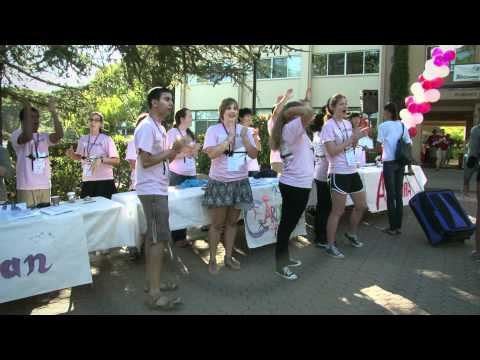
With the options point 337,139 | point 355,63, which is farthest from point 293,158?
point 355,63

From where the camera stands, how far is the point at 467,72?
19.5 metres

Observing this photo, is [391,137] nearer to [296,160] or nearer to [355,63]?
[296,160]

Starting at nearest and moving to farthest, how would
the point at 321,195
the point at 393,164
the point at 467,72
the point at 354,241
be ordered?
the point at 321,195 < the point at 354,241 < the point at 393,164 < the point at 467,72

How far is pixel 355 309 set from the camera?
3.55 m

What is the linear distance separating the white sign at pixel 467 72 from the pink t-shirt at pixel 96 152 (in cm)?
1931

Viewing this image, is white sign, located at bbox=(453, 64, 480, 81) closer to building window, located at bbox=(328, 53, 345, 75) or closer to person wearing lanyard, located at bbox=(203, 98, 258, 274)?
building window, located at bbox=(328, 53, 345, 75)

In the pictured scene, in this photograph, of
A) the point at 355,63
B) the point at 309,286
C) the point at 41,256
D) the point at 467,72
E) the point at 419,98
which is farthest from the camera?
the point at 355,63

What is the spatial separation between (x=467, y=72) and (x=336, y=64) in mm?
6977

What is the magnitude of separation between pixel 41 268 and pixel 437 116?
26.6 metres

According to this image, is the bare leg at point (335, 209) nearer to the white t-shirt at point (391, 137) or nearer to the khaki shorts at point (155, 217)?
the white t-shirt at point (391, 137)

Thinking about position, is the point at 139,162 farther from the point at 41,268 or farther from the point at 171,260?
the point at 171,260

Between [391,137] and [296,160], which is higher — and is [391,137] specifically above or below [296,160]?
above

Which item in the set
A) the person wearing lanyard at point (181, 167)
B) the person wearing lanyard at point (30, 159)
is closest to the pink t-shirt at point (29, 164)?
the person wearing lanyard at point (30, 159)

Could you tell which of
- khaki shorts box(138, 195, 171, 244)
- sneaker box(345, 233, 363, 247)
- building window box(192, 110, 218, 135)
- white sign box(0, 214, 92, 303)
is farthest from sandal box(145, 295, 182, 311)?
building window box(192, 110, 218, 135)
